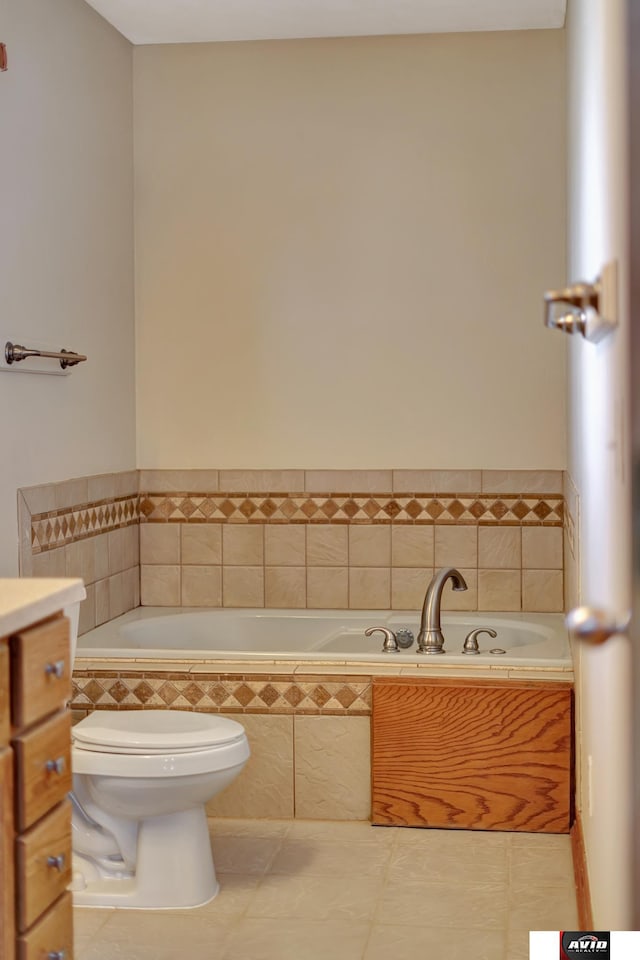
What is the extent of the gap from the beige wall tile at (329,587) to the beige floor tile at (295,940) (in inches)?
70.0

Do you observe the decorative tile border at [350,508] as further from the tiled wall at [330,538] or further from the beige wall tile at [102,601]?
the beige wall tile at [102,601]

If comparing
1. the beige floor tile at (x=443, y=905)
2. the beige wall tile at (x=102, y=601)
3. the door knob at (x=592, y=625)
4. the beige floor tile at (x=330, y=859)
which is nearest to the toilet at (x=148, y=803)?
the beige floor tile at (x=330, y=859)

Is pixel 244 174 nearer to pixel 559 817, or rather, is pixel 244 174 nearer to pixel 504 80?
pixel 504 80

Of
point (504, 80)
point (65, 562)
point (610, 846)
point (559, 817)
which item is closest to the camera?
point (610, 846)

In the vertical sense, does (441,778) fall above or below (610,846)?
below

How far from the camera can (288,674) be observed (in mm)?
3670

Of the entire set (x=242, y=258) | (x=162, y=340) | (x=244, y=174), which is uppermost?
(x=244, y=174)

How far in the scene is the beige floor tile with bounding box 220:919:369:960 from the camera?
2.76 meters

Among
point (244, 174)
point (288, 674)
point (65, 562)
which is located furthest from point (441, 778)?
point (244, 174)

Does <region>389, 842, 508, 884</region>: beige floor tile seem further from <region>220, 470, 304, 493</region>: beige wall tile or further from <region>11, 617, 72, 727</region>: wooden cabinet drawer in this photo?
<region>220, 470, 304, 493</region>: beige wall tile

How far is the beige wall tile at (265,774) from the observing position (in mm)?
3676

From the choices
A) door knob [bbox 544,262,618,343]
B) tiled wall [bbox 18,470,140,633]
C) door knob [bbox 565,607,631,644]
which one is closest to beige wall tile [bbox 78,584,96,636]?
tiled wall [bbox 18,470,140,633]

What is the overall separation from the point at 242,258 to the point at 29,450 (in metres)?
1.35

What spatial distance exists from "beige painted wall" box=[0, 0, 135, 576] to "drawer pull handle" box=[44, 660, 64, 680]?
1.34m
